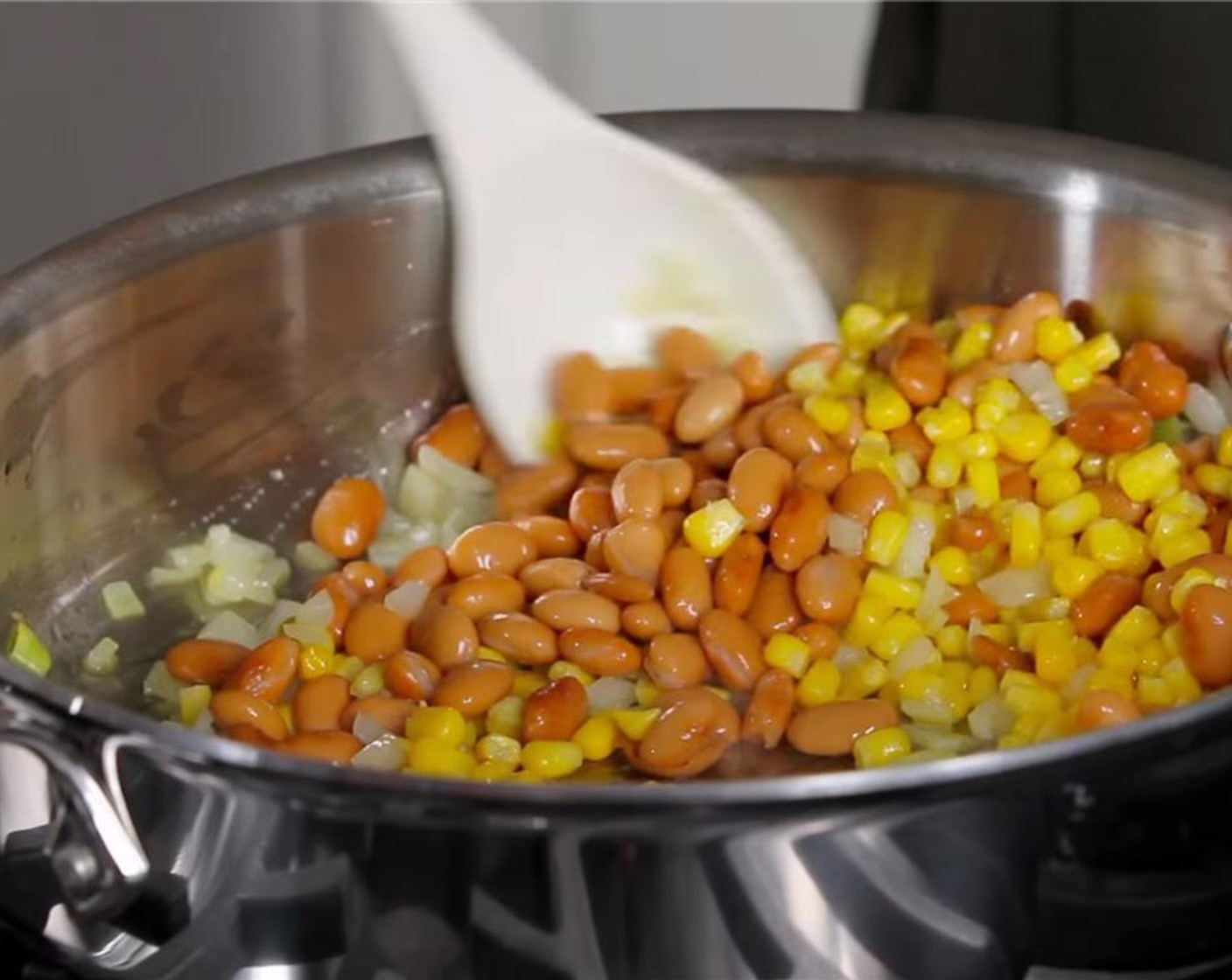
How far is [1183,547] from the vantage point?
32.8 inches

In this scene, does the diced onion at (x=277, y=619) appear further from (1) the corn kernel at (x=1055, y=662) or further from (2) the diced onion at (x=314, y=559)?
(1) the corn kernel at (x=1055, y=662)

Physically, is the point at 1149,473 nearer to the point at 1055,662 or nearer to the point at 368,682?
the point at 1055,662

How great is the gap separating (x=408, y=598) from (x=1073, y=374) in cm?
32

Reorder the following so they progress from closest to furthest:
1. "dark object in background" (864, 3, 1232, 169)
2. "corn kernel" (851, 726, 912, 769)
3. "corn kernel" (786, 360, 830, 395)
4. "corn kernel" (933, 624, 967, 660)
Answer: "corn kernel" (851, 726, 912, 769), "corn kernel" (933, 624, 967, 660), "corn kernel" (786, 360, 830, 395), "dark object in background" (864, 3, 1232, 169)

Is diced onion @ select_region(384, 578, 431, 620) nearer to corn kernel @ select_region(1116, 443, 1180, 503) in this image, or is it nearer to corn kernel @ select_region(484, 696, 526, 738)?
corn kernel @ select_region(484, 696, 526, 738)

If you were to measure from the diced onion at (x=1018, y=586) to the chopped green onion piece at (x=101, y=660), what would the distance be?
377 millimetres

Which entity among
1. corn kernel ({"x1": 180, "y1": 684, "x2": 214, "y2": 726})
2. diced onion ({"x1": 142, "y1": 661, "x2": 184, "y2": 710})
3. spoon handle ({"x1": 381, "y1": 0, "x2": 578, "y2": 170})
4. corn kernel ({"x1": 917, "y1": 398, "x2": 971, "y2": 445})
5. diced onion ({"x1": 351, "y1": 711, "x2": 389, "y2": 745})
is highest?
spoon handle ({"x1": 381, "y1": 0, "x2": 578, "y2": 170})

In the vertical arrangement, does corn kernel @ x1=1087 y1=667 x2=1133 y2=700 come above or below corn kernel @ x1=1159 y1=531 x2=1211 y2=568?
below

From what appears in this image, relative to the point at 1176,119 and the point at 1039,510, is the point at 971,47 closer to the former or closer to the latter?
the point at 1176,119

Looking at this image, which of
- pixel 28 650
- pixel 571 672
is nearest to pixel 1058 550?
pixel 571 672

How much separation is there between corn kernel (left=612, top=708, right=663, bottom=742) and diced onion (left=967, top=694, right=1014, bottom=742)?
13 centimetres

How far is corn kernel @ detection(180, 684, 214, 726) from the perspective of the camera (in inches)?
31.9

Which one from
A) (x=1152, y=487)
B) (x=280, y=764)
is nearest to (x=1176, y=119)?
(x=1152, y=487)

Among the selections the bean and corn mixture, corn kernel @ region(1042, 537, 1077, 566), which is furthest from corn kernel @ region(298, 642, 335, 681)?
corn kernel @ region(1042, 537, 1077, 566)
